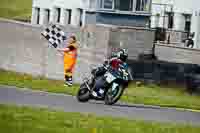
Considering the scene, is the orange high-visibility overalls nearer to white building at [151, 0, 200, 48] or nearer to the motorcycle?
the motorcycle

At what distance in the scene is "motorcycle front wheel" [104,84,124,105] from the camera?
17.6m

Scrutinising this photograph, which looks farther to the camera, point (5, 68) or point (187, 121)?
point (5, 68)

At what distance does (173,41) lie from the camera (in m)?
47.7

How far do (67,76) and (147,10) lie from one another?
102ft

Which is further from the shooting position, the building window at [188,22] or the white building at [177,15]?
the building window at [188,22]

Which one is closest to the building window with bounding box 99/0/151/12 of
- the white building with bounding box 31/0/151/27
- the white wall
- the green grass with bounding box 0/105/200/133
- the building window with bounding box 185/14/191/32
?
the white building with bounding box 31/0/151/27

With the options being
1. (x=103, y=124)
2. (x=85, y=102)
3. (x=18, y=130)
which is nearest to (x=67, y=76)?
(x=85, y=102)

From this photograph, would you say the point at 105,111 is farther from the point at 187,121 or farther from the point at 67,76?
the point at 67,76

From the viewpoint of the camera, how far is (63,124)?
11422 millimetres

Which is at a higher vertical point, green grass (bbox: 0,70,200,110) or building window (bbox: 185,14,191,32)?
building window (bbox: 185,14,191,32)

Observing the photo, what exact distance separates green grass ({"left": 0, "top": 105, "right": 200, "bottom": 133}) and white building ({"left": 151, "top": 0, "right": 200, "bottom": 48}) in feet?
121

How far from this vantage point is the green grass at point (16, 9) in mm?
64188

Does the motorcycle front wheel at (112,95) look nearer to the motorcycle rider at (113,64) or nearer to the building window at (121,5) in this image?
the motorcycle rider at (113,64)

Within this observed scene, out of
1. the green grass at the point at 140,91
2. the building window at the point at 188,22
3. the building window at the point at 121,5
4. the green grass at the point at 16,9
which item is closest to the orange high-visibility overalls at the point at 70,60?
the green grass at the point at 140,91
